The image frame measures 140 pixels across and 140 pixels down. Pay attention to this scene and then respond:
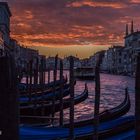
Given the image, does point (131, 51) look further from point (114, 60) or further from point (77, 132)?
point (77, 132)

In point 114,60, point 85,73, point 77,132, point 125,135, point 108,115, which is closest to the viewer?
point 125,135

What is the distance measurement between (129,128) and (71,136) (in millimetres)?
1494

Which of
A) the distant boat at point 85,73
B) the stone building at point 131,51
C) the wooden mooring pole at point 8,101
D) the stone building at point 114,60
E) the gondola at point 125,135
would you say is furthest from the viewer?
the stone building at point 114,60

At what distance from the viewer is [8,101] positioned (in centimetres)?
316

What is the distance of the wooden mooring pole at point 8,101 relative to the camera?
315 cm

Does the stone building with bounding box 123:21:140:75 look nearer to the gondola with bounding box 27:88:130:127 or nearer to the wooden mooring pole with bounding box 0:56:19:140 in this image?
the gondola with bounding box 27:88:130:127

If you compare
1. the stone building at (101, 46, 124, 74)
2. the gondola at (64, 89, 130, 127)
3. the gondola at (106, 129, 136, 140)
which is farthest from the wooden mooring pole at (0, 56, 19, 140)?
the stone building at (101, 46, 124, 74)

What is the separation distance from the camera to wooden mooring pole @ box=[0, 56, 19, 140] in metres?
3.15

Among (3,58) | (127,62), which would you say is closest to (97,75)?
(3,58)

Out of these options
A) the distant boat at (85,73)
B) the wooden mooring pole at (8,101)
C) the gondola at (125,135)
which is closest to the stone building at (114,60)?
the distant boat at (85,73)

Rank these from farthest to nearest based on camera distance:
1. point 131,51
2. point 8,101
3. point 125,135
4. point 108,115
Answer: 1. point 131,51
2. point 108,115
3. point 125,135
4. point 8,101

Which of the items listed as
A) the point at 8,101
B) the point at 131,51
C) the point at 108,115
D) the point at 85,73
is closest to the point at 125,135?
the point at 108,115

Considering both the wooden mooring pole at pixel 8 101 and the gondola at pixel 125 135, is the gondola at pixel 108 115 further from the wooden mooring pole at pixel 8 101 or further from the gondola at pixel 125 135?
the wooden mooring pole at pixel 8 101

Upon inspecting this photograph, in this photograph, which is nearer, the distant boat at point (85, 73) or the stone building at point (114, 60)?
the distant boat at point (85, 73)
